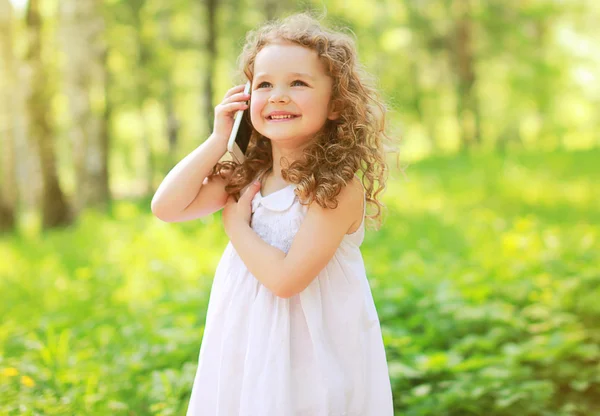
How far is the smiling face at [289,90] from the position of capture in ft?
6.48

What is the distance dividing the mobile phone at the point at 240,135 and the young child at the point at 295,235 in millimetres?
39

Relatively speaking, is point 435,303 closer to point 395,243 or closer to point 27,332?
point 395,243

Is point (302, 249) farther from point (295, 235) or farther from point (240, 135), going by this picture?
point (240, 135)

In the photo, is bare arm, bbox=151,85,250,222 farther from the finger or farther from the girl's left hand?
the girl's left hand

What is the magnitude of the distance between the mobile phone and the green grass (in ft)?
4.53

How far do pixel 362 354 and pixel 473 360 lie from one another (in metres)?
1.44

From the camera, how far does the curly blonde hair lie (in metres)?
2.00

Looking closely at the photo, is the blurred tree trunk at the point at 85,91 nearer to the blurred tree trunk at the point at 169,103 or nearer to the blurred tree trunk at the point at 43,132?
the blurred tree trunk at the point at 43,132

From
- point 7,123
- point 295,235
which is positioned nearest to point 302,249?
point 295,235

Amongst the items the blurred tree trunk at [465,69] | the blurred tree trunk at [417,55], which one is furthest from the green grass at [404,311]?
the blurred tree trunk at [417,55]

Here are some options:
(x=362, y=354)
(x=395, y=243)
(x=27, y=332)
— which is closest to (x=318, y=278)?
(x=362, y=354)

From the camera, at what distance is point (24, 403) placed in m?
2.73

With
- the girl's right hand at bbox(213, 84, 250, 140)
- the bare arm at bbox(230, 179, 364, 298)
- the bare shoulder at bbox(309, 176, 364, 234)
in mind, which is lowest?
the bare arm at bbox(230, 179, 364, 298)

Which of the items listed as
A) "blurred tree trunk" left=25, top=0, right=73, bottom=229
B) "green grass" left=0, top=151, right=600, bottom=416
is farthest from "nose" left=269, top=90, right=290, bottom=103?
"blurred tree trunk" left=25, top=0, right=73, bottom=229
